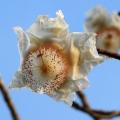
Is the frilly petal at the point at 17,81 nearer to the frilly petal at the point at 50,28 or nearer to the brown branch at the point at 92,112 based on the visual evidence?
the frilly petal at the point at 50,28

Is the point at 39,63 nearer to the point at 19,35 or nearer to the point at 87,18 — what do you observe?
the point at 19,35

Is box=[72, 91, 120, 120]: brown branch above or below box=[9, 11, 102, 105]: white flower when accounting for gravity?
below

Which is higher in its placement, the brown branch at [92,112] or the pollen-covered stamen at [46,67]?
the pollen-covered stamen at [46,67]

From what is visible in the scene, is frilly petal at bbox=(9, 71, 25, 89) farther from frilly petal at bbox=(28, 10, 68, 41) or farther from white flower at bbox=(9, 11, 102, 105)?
frilly petal at bbox=(28, 10, 68, 41)

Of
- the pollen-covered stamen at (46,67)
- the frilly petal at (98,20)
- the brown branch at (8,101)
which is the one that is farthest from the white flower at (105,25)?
the brown branch at (8,101)

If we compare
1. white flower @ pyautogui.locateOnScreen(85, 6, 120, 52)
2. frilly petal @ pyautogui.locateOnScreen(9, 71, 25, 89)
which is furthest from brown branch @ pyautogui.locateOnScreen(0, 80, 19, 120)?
white flower @ pyautogui.locateOnScreen(85, 6, 120, 52)

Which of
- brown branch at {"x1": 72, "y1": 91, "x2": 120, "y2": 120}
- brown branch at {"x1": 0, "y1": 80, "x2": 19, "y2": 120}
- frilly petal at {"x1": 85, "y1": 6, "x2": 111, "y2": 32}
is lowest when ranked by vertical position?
brown branch at {"x1": 72, "y1": 91, "x2": 120, "y2": 120}

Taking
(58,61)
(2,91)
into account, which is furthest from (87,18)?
(2,91)

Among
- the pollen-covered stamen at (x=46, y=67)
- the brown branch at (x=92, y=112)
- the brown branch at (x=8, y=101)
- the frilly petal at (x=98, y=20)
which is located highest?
the frilly petal at (x=98, y=20)
